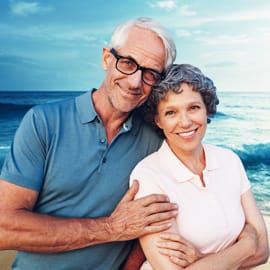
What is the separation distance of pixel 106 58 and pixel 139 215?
2.55 feet

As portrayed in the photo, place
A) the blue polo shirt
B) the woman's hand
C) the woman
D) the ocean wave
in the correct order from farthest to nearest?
the ocean wave → the blue polo shirt → the woman → the woman's hand

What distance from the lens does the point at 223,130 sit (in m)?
11.8

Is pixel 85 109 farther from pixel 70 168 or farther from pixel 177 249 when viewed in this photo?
pixel 177 249

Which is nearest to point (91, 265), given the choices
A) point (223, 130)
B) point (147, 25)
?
point (147, 25)

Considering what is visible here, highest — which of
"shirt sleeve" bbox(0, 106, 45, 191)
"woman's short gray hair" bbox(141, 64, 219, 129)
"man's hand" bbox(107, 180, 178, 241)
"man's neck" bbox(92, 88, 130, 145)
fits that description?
"woman's short gray hair" bbox(141, 64, 219, 129)

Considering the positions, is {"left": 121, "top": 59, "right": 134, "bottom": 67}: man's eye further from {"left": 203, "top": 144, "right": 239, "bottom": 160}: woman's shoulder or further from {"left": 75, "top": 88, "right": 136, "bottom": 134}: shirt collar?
{"left": 203, "top": 144, "right": 239, "bottom": 160}: woman's shoulder

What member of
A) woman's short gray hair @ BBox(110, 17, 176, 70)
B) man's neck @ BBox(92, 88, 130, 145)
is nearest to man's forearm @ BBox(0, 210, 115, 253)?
man's neck @ BBox(92, 88, 130, 145)

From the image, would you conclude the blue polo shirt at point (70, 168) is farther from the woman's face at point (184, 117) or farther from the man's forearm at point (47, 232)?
the woman's face at point (184, 117)

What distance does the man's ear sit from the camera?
2058 millimetres

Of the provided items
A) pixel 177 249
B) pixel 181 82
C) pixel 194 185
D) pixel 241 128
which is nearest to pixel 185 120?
pixel 181 82

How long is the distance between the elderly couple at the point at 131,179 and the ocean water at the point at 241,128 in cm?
556

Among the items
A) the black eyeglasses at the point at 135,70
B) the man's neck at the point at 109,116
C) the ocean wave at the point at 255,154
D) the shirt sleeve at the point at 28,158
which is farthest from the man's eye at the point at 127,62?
the ocean wave at the point at 255,154

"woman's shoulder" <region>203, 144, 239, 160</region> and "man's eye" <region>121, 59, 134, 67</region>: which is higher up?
"man's eye" <region>121, 59, 134, 67</region>

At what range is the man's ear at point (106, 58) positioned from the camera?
2.06m
